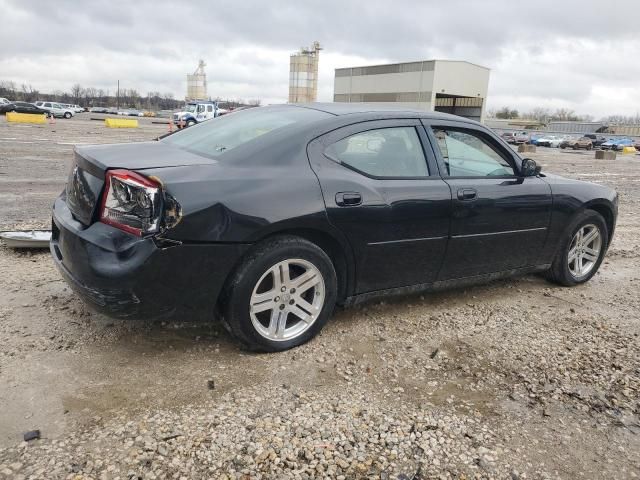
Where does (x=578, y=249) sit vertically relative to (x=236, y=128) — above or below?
below

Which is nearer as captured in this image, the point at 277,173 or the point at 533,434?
the point at 533,434

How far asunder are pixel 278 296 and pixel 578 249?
3211 millimetres

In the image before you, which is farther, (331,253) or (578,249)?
(578,249)

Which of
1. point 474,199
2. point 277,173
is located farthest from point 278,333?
point 474,199

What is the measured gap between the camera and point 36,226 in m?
6.09

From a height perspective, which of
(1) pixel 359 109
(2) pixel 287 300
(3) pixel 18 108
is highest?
(1) pixel 359 109

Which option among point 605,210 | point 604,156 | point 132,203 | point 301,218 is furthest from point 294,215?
point 604,156

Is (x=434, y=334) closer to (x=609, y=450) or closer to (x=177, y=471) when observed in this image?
(x=609, y=450)

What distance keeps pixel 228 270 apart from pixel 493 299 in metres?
2.57

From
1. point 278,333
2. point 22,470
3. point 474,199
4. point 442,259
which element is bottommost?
point 22,470

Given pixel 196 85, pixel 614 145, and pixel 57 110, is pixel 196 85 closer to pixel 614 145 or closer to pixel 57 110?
pixel 57 110

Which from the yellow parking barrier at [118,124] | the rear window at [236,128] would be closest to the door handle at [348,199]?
the rear window at [236,128]

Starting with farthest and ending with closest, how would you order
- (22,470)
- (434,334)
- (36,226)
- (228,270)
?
(36,226) → (434,334) → (228,270) → (22,470)

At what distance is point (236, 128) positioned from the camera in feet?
12.2
